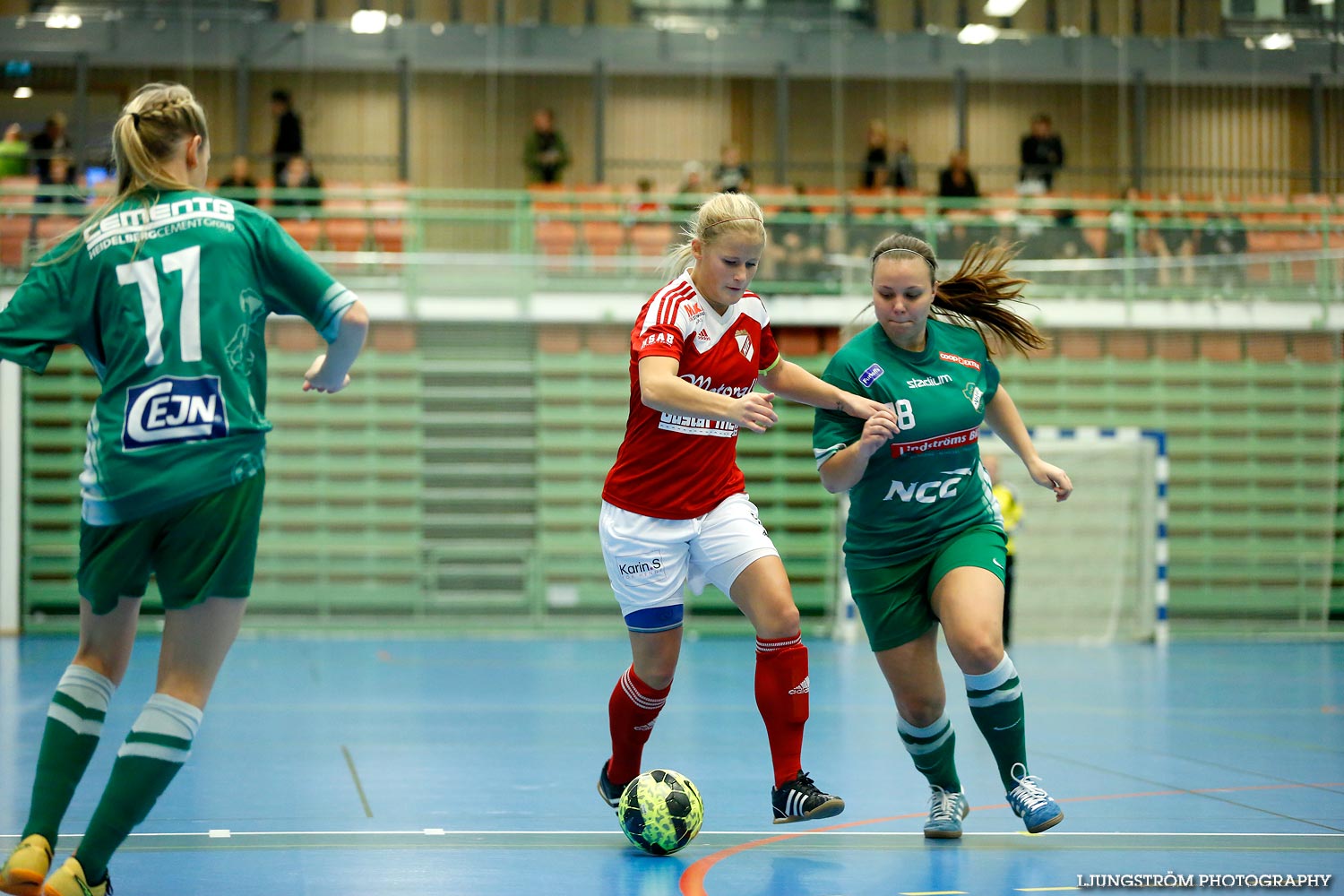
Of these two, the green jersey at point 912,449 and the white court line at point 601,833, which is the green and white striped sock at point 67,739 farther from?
the green jersey at point 912,449

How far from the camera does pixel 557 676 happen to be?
10039 mm

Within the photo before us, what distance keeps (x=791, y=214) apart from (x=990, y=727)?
10541mm

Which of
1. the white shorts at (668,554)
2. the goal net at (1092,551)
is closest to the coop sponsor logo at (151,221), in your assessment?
the white shorts at (668,554)

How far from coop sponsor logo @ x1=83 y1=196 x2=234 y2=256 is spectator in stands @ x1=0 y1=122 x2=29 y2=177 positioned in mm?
14269

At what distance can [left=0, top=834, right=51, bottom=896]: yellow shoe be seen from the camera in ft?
9.79

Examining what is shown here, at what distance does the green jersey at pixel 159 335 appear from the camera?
3.13 meters

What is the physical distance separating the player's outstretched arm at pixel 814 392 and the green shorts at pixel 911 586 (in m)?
0.52

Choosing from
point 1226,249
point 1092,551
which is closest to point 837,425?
point 1092,551

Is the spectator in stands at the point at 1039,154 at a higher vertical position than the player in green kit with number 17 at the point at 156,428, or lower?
higher

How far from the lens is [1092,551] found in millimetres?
14383

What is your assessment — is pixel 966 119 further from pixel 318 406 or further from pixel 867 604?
pixel 867 604

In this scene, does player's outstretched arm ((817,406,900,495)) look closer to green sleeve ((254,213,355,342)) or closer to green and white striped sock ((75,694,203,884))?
green sleeve ((254,213,355,342))

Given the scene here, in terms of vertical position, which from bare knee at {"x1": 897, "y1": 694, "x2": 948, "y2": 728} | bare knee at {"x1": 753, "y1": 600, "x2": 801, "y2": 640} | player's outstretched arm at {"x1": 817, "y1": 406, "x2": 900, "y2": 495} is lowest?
bare knee at {"x1": 897, "y1": 694, "x2": 948, "y2": 728}

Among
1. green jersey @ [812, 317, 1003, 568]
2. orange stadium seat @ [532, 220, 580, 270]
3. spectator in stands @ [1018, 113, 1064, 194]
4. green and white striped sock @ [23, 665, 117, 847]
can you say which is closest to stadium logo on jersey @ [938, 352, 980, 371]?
green jersey @ [812, 317, 1003, 568]
